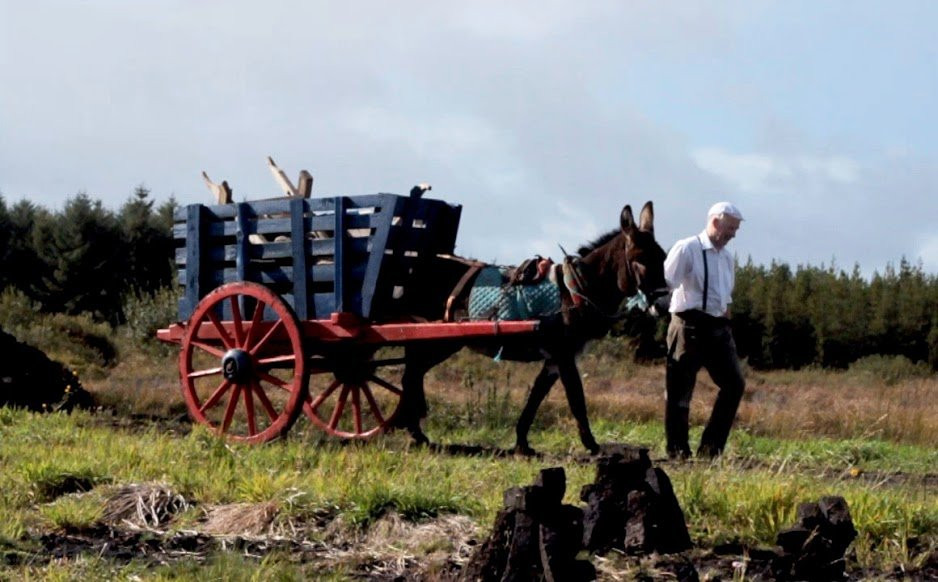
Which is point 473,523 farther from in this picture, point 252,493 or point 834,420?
point 834,420

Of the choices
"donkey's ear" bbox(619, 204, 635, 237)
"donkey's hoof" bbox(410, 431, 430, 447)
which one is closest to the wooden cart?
"donkey's hoof" bbox(410, 431, 430, 447)

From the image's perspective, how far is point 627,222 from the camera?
1179 centimetres

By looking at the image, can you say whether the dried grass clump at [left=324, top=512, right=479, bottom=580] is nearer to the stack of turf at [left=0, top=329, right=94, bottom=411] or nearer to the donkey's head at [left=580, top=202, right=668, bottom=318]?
the donkey's head at [left=580, top=202, right=668, bottom=318]

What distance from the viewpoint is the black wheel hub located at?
1259 centimetres

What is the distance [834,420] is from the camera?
1588 centimetres

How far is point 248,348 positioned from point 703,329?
3.79 meters

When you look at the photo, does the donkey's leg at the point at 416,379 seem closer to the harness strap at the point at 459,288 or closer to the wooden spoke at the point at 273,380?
the harness strap at the point at 459,288

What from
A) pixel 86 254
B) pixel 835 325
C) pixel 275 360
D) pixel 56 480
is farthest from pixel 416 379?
pixel 86 254

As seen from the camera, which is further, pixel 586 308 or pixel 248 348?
pixel 248 348

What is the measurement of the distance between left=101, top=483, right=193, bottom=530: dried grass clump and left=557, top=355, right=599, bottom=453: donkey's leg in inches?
176

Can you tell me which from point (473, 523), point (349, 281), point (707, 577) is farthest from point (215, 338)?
point (707, 577)

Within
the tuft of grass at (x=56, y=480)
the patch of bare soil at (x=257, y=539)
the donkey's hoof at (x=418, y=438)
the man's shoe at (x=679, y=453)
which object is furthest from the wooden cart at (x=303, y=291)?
the patch of bare soil at (x=257, y=539)

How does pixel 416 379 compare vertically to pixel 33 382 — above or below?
above

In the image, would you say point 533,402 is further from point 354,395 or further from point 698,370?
point 354,395
